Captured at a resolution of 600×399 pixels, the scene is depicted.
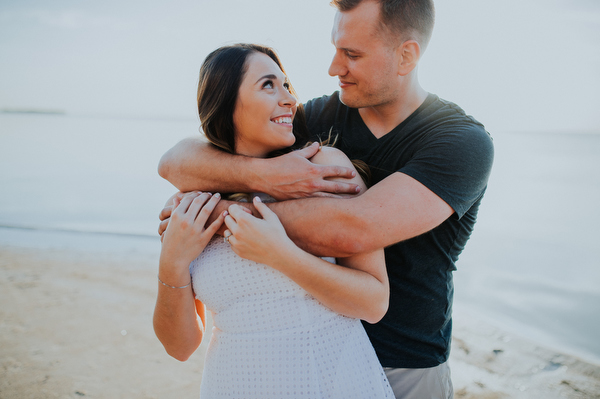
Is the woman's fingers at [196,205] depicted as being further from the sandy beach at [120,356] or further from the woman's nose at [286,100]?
the sandy beach at [120,356]

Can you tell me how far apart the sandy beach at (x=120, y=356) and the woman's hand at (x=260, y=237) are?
8.06 feet

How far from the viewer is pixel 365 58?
2.20 meters

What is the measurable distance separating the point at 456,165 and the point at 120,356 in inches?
140

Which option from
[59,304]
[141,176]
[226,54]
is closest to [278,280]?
[226,54]

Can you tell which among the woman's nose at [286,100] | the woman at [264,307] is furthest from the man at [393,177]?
the woman's nose at [286,100]

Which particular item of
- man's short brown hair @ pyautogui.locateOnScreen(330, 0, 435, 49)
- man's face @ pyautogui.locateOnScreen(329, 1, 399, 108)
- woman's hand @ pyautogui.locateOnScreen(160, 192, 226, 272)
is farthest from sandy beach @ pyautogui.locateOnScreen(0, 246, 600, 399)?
man's short brown hair @ pyautogui.locateOnScreen(330, 0, 435, 49)

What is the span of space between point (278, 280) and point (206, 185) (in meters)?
0.63

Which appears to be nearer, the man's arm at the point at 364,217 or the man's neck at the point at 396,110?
the man's arm at the point at 364,217

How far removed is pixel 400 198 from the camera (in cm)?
152

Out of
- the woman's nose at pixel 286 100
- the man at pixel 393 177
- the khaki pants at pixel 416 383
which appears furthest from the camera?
the woman's nose at pixel 286 100

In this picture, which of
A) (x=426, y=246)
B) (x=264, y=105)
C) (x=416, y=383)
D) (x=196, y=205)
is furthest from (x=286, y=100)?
(x=416, y=383)

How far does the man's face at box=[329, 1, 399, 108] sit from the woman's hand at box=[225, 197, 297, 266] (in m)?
0.95

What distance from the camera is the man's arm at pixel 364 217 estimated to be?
4.83 ft

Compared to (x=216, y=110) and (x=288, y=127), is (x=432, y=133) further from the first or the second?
(x=216, y=110)
